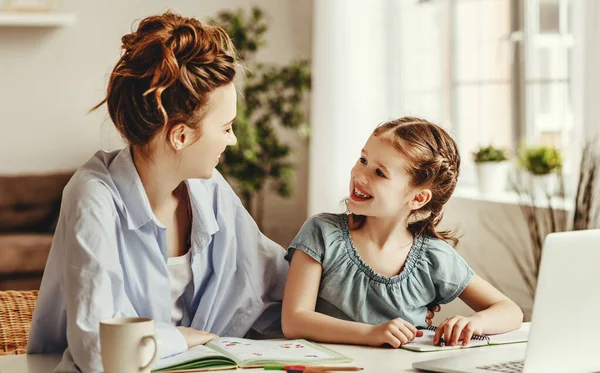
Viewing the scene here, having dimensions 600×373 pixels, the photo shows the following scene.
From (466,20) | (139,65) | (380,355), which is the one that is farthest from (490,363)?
(466,20)

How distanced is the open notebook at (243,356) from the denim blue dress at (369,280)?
16cm

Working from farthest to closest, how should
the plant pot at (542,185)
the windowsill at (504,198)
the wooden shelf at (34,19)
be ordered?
the wooden shelf at (34,19) < the plant pot at (542,185) < the windowsill at (504,198)

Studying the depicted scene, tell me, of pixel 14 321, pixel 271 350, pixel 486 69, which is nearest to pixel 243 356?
pixel 271 350

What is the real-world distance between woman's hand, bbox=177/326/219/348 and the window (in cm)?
229

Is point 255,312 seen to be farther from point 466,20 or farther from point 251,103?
point 251,103

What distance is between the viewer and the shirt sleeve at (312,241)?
1595 mm

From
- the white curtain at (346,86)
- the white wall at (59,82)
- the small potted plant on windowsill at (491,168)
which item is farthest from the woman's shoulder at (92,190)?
the white wall at (59,82)

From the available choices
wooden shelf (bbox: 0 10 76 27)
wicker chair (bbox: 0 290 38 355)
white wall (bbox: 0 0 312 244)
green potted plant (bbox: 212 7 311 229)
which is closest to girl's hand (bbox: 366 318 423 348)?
wicker chair (bbox: 0 290 38 355)

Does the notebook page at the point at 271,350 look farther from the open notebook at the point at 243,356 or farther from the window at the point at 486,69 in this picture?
the window at the point at 486,69

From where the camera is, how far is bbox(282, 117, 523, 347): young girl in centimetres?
159

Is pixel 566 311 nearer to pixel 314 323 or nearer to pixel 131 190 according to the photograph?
pixel 314 323

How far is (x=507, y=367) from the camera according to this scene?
132 cm

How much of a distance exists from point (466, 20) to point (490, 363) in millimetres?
3177

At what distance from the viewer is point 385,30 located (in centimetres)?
455
